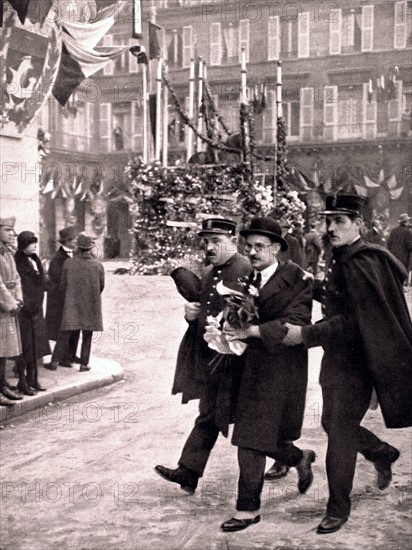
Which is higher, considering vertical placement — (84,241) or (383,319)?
(84,241)

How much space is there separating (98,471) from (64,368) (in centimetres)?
359

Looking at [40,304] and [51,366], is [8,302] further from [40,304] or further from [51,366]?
[51,366]

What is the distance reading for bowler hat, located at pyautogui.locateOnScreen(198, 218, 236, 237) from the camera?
445cm

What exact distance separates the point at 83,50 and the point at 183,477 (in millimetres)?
4999

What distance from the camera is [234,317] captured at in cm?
398

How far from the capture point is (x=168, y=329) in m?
11.7

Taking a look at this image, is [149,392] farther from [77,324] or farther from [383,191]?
[383,191]

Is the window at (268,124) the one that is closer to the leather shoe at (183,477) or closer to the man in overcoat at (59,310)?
the man in overcoat at (59,310)

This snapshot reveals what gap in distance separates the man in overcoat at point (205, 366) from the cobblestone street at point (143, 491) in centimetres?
20

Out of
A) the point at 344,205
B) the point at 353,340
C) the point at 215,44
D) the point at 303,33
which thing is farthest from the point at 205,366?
the point at 215,44

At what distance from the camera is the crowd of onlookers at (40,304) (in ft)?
22.2

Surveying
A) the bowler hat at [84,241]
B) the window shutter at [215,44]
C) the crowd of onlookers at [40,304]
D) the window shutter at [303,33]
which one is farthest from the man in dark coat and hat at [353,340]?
the window shutter at [215,44]

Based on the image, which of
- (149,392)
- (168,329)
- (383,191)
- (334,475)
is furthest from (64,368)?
(383,191)

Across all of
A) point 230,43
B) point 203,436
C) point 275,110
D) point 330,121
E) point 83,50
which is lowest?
point 203,436
